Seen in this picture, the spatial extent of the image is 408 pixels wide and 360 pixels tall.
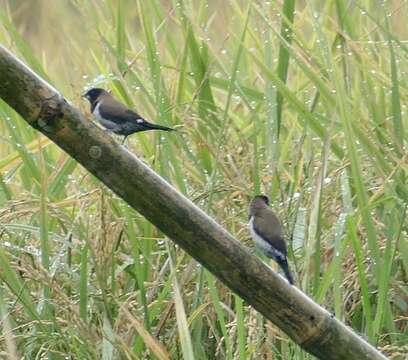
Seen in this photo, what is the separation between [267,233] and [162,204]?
61 cm

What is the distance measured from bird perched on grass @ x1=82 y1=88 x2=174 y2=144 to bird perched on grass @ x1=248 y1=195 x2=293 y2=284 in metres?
0.22

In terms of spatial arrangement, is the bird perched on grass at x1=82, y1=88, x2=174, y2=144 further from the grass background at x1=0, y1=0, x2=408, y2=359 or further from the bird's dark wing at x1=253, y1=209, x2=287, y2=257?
the bird's dark wing at x1=253, y1=209, x2=287, y2=257

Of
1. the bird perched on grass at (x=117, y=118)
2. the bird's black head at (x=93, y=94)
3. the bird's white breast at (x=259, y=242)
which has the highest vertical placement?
the bird's black head at (x=93, y=94)

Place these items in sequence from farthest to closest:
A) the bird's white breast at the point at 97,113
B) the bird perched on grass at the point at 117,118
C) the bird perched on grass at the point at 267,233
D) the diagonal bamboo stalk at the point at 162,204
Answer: the bird's white breast at the point at 97,113, the bird perched on grass at the point at 117,118, the bird perched on grass at the point at 267,233, the diagonal bamboo stalk at the point at 162,204

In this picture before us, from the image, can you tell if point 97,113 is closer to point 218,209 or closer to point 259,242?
point 218,209

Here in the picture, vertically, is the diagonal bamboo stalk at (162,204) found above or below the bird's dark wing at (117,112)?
below

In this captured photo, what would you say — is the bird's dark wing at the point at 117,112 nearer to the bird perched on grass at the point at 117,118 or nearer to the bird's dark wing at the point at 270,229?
the bird perched on grass at the point at 117,118

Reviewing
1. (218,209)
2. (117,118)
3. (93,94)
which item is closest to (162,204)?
(117,118)

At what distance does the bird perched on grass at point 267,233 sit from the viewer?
1744 mm

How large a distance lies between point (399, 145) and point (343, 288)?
1.16 feet

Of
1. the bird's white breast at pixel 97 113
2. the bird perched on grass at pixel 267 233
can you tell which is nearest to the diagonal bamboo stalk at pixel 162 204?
the bird perched on grass at pixel 267 233

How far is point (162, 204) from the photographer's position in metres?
1.20

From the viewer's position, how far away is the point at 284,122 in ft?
8.75

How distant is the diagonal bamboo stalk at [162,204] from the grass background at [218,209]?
557mm
